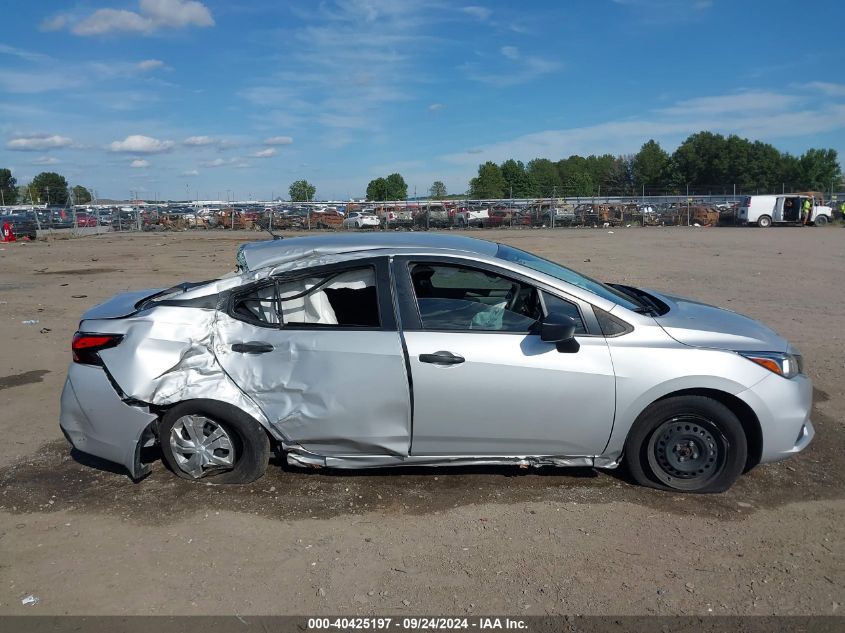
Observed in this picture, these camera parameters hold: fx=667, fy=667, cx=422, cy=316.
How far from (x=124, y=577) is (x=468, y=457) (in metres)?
2.07

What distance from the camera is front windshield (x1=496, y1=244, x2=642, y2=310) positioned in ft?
14.6

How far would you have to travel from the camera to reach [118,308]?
4.65 m

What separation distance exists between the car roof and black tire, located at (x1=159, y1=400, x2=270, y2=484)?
972mm

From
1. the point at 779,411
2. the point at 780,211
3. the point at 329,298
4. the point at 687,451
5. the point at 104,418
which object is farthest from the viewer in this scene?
the point at 780,211

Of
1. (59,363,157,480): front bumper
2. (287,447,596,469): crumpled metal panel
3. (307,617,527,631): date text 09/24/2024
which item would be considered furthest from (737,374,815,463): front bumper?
(59,363,157,480): front bumper

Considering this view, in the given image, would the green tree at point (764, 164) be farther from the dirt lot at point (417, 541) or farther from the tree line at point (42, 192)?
the dirt lot at point (417, 541)

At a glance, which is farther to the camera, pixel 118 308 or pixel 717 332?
pixel 118 308

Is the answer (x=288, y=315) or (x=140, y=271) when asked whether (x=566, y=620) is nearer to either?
(x=288, y=315)

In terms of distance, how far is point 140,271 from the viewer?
17.9 m

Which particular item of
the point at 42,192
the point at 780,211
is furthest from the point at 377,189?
the point at 780,211

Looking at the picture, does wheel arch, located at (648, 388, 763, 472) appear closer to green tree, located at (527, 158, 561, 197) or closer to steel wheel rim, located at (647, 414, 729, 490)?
steel wheel rim, located at (647, 414, 729, 490)

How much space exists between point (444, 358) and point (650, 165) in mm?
119471

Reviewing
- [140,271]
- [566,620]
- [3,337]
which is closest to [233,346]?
[566,620]

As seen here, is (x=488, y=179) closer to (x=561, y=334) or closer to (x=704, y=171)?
(x=704, y=171)
